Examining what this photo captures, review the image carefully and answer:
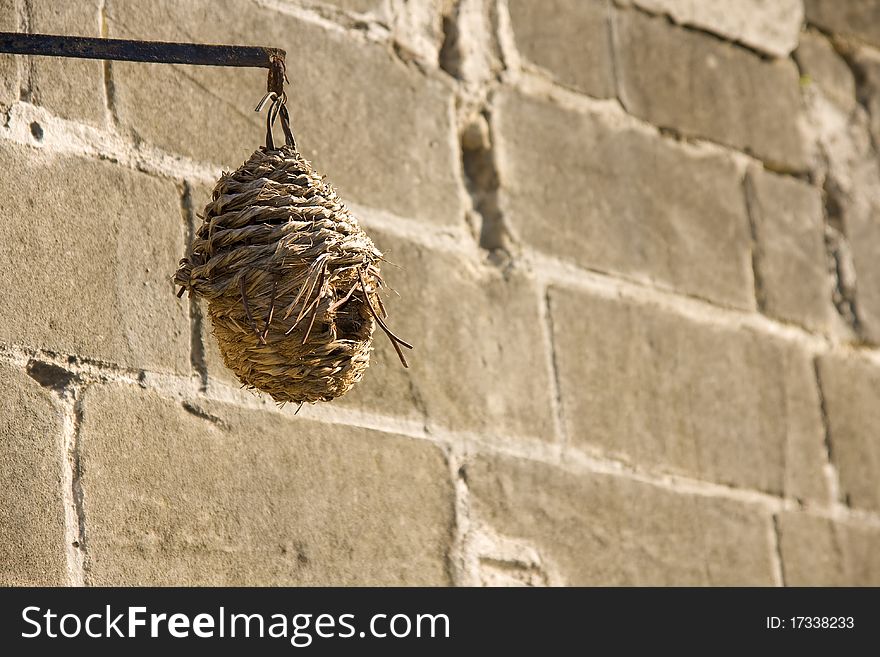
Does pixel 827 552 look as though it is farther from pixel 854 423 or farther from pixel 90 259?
pixel 90 259

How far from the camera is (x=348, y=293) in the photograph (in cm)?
165

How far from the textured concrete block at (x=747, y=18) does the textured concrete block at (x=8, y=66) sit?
4.28 feet

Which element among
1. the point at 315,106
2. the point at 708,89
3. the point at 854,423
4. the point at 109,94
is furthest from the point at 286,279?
the point at 854,423

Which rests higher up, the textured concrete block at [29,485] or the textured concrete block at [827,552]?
the textured concrete block at [827,552]

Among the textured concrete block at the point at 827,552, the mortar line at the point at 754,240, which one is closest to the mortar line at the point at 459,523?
the textured concrete block at the point at 827,552

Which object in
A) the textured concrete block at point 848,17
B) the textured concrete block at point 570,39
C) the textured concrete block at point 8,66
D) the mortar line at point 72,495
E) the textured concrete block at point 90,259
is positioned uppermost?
the textured concrete block at point 848,17

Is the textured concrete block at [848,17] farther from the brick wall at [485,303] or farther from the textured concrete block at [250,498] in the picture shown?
the textured concrete block at [250,498]

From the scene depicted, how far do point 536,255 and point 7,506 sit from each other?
1063mm

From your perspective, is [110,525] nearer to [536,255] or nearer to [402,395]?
[402,395]

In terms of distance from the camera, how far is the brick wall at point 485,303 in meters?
1.95

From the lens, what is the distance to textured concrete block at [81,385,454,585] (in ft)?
6.32

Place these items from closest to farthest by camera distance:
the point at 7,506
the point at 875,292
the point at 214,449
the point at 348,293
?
the point at 348,293 < the point at 7,506 < the point at 214,449 < the point at 875,292

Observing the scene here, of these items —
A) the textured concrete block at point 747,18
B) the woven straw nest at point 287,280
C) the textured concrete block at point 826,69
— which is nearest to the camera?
the woven straw nest at point 287,280
